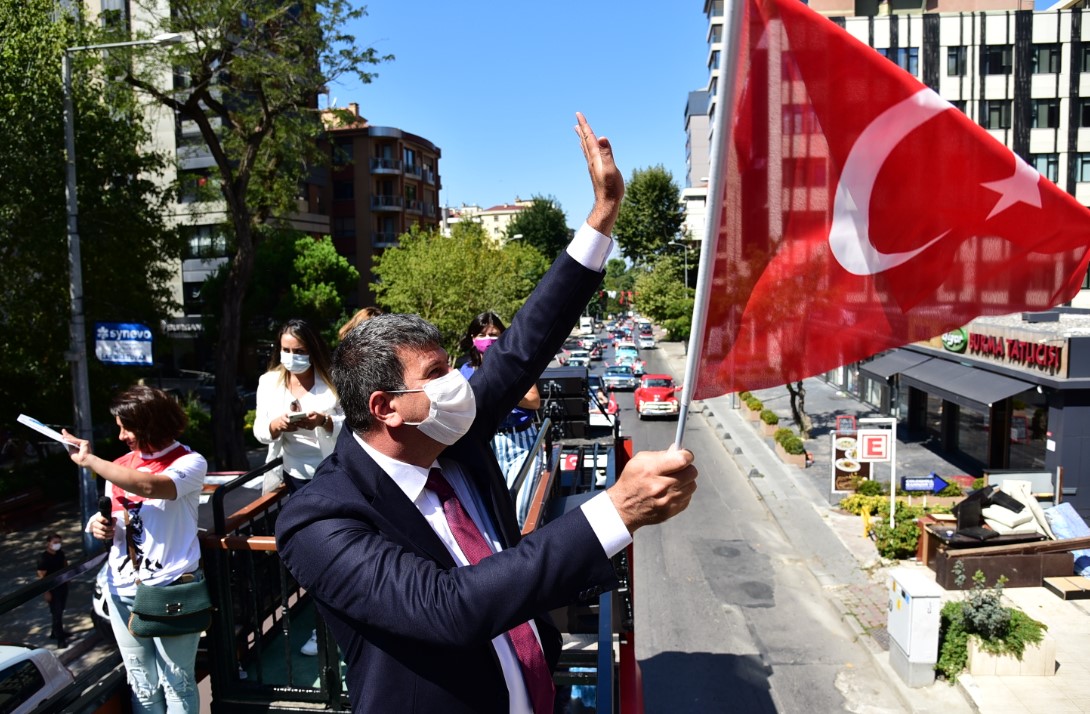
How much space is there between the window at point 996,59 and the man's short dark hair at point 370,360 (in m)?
39.3

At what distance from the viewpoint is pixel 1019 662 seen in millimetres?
9516

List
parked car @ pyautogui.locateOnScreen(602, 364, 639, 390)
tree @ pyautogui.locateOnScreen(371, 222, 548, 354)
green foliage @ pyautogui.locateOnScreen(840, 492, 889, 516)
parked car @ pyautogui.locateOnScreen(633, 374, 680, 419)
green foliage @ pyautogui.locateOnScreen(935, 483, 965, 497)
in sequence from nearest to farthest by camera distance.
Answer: green foliage @ pyautogui.locateOnScreen(840, 492, 889, 516), green foliage @ pyautogui.locateOnScreen(935, 483, 965, 497), parked car @ pyautogui.locateOnScreen(633, 374, 680, 419), tree @ pyautogui.locateOnScreen(371, 222, 548, 354), parked car @ pyautogui.locateOnScreen(602, 364, 639, 390)

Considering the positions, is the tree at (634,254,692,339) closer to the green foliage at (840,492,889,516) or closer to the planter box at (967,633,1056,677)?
the green foliage at (840,492,889,516)

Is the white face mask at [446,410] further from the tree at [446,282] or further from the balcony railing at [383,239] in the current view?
the balcony railing at [383,239]

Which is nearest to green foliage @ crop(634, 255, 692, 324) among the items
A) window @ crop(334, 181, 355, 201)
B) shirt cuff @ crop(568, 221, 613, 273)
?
window @ crop(334, 181, 355, 201)

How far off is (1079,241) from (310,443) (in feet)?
13.3

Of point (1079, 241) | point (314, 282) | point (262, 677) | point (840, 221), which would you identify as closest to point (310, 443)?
point (262, 677)

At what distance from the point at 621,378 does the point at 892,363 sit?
16.1 metres

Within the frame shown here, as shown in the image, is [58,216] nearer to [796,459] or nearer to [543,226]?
[796,459]

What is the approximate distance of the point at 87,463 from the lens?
3.68 meters

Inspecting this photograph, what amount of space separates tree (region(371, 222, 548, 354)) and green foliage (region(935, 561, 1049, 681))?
62.2 feet

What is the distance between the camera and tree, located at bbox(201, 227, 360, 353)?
114 feet

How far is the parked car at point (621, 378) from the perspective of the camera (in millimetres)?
38656

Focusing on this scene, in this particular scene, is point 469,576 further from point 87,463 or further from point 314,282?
point 314,282
